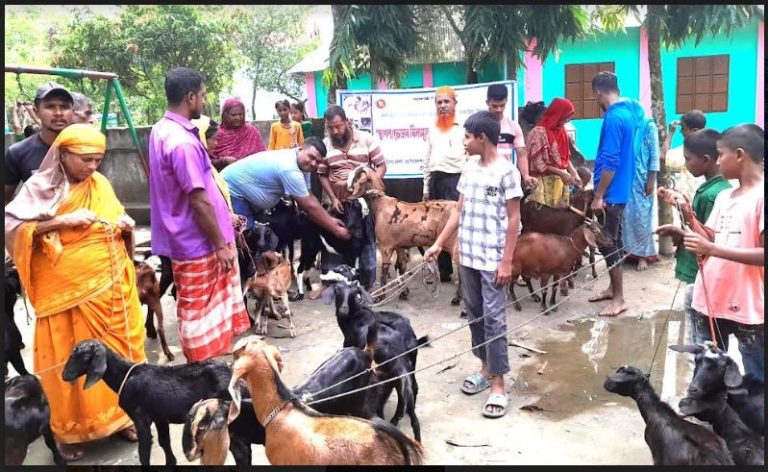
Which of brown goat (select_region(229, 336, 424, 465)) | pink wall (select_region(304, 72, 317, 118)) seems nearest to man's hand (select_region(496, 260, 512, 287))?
brown goat (select_region(229, 336, 424, 465))

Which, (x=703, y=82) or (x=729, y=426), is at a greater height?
(x=703, y=82)

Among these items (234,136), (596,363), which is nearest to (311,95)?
(234,136)

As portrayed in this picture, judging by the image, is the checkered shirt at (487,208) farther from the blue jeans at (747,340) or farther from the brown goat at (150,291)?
the brown goat at (150,291)

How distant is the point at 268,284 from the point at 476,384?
231 cm

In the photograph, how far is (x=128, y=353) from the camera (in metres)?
3.87

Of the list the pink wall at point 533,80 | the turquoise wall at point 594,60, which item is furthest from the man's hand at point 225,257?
the turquoise wall at point 594,60

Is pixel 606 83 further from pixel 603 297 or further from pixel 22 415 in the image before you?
pixel 22 415

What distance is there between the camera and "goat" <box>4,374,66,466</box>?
319 cm

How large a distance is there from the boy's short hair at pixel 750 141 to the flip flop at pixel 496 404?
214cm

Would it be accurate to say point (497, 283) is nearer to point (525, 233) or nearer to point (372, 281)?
point (525, 233)

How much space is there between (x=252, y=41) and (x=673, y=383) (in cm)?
2189

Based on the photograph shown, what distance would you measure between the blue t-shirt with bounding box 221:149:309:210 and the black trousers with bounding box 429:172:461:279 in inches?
83.5

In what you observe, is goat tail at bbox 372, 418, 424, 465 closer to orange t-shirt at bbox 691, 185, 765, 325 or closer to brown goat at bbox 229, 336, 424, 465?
brown goat at bbox 229, 336, 424, 465

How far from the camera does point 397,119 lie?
8523 millimetres
